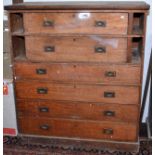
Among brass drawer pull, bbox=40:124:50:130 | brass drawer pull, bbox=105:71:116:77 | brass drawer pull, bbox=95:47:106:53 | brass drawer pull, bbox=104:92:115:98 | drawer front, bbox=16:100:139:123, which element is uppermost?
brass drawer pull, bbox=95:47:106:53

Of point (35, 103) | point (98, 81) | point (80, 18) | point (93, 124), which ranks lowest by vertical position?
point (93, 124)

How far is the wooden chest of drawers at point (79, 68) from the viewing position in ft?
6.22

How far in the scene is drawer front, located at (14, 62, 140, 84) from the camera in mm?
1979

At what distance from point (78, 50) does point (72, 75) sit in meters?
0.22

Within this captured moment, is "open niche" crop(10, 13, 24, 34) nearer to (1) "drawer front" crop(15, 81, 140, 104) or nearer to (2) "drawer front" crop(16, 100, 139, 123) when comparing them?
(1) "drawer front" crop(15, 81, 140, 104)

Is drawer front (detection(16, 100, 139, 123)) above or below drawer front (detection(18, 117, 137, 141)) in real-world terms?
above

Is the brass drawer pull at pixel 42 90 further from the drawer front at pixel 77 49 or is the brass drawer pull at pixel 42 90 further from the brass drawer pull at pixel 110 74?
the brass drawer pull at pixel 110 74

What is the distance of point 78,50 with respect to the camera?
199 centimetres

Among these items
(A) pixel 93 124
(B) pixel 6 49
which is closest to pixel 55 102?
(A) pixel 93 124

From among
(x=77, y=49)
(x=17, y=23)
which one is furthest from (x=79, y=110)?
(x=17, y=23)

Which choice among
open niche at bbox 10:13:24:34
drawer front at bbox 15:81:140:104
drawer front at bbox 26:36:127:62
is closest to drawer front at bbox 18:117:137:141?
drawer front at bbox 15:81:140:104

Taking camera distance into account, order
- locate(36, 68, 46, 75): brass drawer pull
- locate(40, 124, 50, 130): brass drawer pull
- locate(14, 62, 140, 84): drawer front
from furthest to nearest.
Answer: locate(40, 124, 50, 130): brass drawer pull → locate(36, 68, 46, 75): brass drawer pull → locate(14, 62, 140, 84): drawer front

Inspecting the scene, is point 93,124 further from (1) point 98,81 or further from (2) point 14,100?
(2) point 14,100

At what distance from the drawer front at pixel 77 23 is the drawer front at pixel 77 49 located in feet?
0.20
